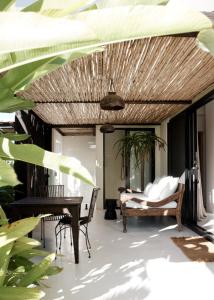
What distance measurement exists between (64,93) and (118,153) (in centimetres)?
418

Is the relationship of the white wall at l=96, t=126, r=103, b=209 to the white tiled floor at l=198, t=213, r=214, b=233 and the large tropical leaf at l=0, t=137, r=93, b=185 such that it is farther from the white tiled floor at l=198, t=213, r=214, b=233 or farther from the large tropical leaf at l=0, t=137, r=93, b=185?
the large tropical leaf at l=0, t=137, r=93, b=185

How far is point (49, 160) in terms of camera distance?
40cm

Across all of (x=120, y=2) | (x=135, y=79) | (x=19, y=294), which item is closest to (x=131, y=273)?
(x=135, y=79)

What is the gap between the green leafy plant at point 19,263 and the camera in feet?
1.93

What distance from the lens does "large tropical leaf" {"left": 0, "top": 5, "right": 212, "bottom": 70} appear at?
0.30m

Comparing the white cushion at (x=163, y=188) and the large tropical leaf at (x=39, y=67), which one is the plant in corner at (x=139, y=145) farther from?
the large tropical leaf at (x=39, y=67)

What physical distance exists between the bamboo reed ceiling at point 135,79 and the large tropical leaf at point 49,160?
3.05m

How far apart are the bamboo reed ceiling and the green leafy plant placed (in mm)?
2828

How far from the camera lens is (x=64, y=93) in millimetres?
5406

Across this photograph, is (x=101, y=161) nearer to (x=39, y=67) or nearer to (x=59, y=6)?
(x=39, y=67)

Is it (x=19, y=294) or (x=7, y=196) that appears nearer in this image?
(x=19, y=294)

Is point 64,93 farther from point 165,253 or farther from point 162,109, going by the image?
point 165,253

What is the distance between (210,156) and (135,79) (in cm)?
397

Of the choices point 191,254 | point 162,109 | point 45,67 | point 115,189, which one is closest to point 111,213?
point 115,189
